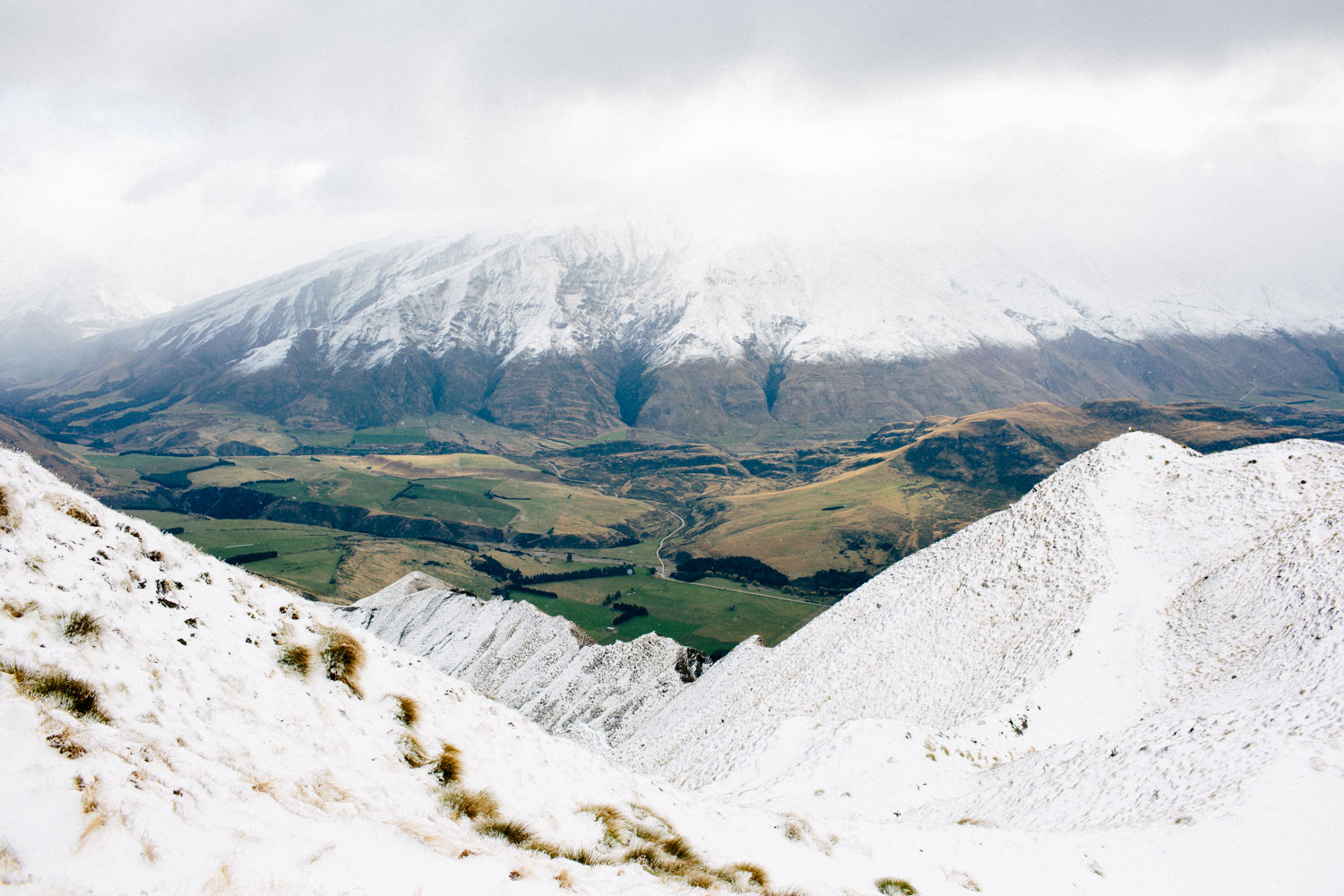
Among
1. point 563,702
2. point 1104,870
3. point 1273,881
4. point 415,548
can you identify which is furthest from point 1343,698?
point 415,548

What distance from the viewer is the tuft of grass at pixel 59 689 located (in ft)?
31.6

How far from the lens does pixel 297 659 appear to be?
52.1 ft

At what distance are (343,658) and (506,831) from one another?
7039mm

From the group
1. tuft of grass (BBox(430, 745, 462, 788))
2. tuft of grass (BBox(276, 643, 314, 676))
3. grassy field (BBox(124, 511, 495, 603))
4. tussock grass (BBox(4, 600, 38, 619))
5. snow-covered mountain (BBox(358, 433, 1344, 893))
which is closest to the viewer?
tussock grass (BBox(4, 600, 38, 619))

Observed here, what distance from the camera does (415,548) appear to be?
196750mm

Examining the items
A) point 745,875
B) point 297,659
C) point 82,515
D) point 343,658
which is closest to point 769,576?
point 343,658

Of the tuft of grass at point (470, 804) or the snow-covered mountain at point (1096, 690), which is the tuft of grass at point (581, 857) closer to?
the tuft of grass at point (470, 804)

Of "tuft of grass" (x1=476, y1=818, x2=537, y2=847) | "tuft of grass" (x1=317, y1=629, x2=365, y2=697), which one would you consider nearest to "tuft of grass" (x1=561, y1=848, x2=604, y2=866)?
"tuft of grass" (x1=476, y1=818, x2=537, y2=847)

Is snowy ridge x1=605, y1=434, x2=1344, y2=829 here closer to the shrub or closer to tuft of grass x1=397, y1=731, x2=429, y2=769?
tuft of grass x1=397, y1=731, x2=429, y2=769

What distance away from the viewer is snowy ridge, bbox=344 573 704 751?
64250 millimetres

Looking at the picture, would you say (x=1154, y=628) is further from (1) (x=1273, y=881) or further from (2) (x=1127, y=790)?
(1) (x=1273, y=881)

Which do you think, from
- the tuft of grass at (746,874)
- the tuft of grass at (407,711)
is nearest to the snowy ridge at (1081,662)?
the tuft of grass at (746,874)

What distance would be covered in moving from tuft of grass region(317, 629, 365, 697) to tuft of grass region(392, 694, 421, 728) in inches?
37.9

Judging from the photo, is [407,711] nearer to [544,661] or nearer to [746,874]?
[746,874]
